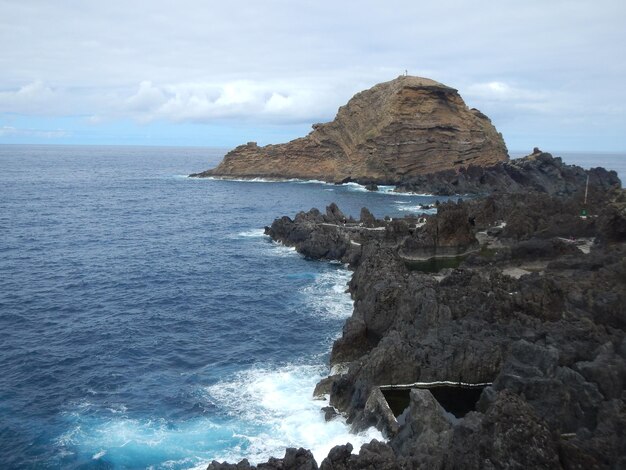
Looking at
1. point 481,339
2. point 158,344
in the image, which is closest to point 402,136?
point 158,344

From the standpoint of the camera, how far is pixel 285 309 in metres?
47.8

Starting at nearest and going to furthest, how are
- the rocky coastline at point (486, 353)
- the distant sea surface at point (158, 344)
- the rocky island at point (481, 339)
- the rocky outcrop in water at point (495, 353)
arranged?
1. the rocky outcrop in water at point (495, 353)
2. the rocky coastline at point (486, 353)
3. the rocky island at point (481, 339)
4. the distant sea surface at point (158, 344)

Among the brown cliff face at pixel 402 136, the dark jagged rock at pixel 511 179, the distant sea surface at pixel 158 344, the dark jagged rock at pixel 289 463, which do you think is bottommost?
the distant sea surface at pixel 158 344

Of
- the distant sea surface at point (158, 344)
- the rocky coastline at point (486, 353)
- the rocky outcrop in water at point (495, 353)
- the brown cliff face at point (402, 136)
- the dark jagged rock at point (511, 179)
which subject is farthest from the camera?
the brown cliff face at point (402, 136)

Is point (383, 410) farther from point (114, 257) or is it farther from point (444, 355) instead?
point (114, 257)

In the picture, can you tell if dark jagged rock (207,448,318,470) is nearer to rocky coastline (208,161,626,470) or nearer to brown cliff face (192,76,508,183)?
rocky coastline (208,161,626,470)

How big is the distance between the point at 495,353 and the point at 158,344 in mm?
23304

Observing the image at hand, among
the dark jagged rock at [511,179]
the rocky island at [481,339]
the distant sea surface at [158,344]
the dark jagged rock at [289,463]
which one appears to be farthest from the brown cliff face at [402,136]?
the dark jagged rock at [289,463]

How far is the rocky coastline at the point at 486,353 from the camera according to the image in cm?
1703

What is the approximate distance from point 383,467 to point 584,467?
5960mm

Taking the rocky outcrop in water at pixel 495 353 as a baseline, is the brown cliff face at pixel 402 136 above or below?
A: above

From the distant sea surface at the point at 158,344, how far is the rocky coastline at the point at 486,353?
10.6 feet

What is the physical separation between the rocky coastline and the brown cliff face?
76709mm

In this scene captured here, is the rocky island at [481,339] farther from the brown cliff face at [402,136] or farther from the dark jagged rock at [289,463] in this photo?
the brown cliff face at [402,136]
